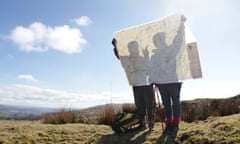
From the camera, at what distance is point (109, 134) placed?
7.04 m

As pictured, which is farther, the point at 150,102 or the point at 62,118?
the point at 62,118

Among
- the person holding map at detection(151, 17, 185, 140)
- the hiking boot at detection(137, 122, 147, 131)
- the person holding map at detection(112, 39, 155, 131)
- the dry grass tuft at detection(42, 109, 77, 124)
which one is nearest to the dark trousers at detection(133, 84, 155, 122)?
the person holding map at detection(112, 39, 155, 131)

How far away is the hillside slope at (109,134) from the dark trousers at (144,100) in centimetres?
42

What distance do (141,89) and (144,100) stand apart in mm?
247

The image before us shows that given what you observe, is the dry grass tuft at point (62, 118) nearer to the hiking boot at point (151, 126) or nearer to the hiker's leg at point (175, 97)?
the hiking boot at point (151, 126)

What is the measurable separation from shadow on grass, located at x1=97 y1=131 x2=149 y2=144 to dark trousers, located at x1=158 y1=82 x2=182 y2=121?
2.23ft

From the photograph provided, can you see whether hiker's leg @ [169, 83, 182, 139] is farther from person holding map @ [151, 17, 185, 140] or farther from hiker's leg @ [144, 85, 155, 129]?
hiker's leg @ [144, 85, 155, 129]

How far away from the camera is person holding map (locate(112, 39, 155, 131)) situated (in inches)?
273

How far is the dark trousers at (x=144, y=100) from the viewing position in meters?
6.94

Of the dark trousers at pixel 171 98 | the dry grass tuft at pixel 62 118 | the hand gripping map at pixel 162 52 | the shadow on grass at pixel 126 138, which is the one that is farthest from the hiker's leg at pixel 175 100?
the dry grass tuft at pixel 62 118

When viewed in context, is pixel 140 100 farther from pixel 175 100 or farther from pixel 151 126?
pixel 175 100

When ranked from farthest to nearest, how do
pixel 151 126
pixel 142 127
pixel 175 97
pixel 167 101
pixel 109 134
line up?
1. pixel 142 127
2. pixel 109 134
3. pixel 151 126
4. pixel 167 101
5. pixel 175 97

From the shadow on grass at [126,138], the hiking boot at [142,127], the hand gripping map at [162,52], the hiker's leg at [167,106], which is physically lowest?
the shadow on grass at [126,138]

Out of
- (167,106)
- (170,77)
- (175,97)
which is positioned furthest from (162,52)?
(167,106)
